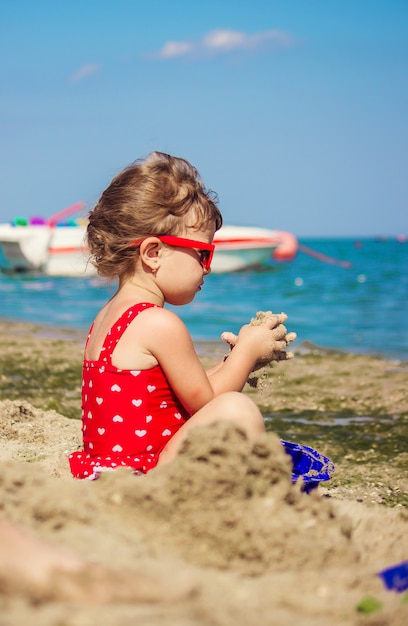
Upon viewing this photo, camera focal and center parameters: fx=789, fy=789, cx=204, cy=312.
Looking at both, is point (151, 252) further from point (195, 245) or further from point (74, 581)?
point (74, 581)

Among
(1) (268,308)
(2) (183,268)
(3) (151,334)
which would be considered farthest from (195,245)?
(1) (268,308)

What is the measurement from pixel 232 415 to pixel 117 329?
59 cm

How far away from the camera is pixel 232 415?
2.52 metres

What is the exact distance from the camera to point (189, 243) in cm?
300

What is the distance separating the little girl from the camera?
2.79m

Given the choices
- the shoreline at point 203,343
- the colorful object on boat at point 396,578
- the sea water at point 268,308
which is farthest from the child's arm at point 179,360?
the sea water at point 268,308

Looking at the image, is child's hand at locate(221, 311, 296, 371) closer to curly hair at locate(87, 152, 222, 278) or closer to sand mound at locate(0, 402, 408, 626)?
curly hair at locate(87, 152, 222, 278)

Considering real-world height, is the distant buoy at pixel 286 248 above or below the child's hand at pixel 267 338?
below

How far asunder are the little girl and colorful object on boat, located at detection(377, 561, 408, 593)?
82cm

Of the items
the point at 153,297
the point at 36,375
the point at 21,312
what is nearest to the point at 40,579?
the point at 153,297

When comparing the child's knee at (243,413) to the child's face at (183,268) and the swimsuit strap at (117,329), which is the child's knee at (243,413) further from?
the child's face at (183,268)

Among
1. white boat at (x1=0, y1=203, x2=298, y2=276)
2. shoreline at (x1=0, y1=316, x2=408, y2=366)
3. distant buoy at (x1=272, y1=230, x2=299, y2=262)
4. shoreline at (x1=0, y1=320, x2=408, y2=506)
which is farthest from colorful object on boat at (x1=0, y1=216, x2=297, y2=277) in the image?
shoreline at (x1=0, y1=320, x2=408, y2=506)

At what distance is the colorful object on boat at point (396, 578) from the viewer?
1.90 m

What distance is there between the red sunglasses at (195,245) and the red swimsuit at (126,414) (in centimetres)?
27
